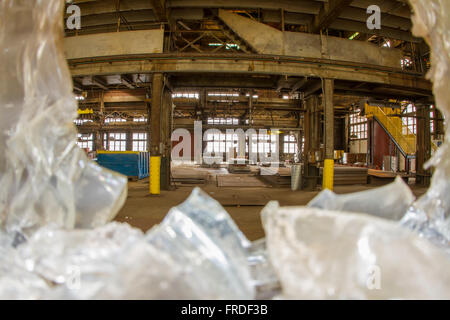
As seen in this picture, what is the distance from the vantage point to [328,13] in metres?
5.75

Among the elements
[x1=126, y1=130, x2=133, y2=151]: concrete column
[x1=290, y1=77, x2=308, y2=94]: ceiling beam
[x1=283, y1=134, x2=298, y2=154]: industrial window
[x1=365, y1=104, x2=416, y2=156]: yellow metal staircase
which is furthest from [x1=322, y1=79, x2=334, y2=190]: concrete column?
[x1=126, y1=130, x2=133, y2=151]: concrete column

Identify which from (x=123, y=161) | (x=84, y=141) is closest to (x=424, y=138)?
(x=123, y=161)

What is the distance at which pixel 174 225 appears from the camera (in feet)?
3.51

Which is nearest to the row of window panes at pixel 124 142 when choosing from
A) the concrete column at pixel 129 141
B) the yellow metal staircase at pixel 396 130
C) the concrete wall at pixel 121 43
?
the concrete column at pixel 129 141

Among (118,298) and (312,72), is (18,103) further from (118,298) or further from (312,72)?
(312,72)

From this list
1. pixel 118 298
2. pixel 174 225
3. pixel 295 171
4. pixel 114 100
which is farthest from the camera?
pixel 114 100

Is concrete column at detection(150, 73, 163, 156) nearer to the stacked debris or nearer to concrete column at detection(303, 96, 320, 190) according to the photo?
concrete column at detection(303, 96, 320, 190)

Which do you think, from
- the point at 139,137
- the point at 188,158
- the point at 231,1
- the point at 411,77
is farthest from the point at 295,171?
the point at 139,137

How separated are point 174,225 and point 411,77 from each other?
28.7ft

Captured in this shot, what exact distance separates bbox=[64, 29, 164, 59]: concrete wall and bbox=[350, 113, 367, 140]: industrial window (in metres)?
17.4

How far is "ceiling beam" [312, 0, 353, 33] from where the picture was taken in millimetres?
5361

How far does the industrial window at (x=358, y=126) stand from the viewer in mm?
18453

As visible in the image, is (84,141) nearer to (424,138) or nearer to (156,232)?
(156,232)

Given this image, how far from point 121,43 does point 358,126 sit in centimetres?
1964
